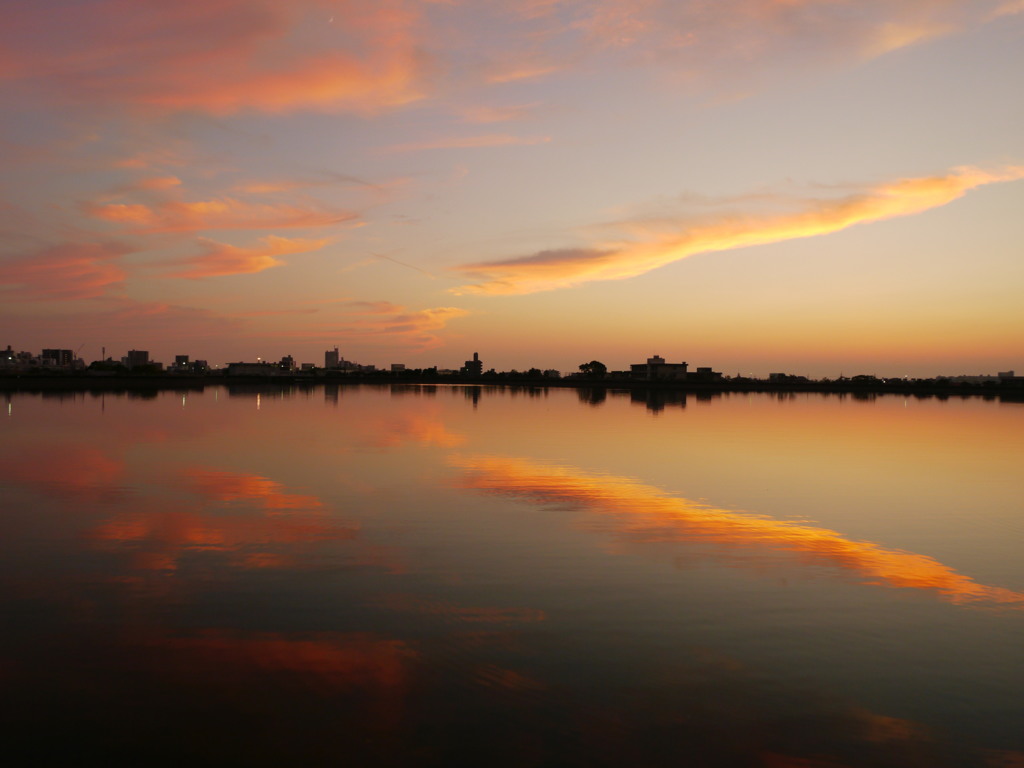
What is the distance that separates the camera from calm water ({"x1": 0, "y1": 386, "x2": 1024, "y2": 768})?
30.6 feet

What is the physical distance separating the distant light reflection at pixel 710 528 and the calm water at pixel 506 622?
0.14 meters

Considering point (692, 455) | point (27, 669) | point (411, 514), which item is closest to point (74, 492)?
point (411, 514)

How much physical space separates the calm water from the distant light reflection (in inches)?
5.7

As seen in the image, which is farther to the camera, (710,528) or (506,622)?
(710,528)

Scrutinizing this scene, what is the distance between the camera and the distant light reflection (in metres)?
17.0

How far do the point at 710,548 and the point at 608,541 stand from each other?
2808 millimetres

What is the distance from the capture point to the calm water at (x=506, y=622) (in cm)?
934

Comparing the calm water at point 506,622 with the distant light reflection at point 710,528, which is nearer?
the calm water at point 506,622

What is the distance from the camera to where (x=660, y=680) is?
11016 mm

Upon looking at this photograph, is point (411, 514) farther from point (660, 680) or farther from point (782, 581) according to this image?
point (660, 680)

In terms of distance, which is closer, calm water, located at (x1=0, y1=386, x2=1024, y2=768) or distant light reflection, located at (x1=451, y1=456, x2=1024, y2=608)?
calm water, located at (x1=0, y1=386, x2=1024, y2=768)

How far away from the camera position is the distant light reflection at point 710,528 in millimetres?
17016

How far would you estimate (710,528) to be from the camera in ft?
73.4

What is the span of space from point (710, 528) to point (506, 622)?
11034 mm
